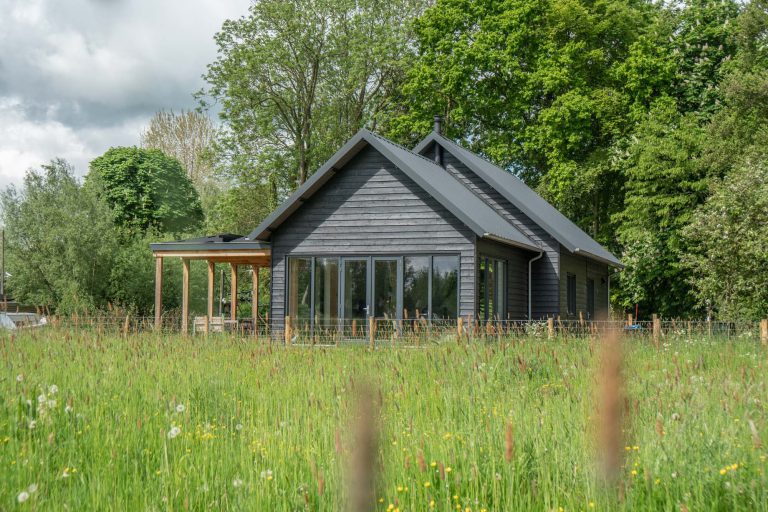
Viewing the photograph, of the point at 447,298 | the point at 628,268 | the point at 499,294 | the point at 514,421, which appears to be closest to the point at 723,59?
the point at 628,268

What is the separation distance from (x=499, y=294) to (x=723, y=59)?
659 inches

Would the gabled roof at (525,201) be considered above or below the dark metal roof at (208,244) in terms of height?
above

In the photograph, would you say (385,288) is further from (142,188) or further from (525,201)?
(142,188)

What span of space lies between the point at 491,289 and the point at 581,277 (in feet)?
24.9

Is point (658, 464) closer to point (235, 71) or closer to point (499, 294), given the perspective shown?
point (499, 294)

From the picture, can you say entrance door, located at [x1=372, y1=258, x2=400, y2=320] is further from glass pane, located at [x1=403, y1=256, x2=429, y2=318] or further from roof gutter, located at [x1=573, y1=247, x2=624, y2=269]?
roof gutter, located at [x1=573, y1=247, x2=624, y2=269]

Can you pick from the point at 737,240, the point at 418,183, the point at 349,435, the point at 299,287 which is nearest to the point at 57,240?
the point at 299,287

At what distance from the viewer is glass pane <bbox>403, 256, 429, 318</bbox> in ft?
66.0

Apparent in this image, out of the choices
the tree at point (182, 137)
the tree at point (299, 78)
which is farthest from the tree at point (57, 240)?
the tree at point (182, 137)

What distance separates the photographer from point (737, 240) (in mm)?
25359

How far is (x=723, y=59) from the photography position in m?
32.2

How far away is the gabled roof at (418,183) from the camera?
63.8 ft

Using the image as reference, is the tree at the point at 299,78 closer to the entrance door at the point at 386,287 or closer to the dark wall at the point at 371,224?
the dark wall at the point at 371,224

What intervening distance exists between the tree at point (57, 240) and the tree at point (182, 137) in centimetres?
1720
